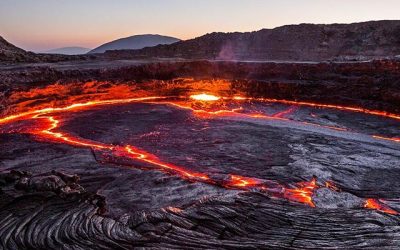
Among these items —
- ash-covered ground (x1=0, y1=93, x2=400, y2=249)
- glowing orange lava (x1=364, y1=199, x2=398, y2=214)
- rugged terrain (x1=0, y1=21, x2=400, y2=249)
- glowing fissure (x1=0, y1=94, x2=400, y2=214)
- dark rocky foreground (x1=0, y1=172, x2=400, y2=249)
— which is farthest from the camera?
glowing fissure (x1=0, y1=94, x2=400, y2=214)

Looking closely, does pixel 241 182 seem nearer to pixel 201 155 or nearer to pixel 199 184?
pixel 199 184

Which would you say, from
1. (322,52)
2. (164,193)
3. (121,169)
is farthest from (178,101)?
(322,52)

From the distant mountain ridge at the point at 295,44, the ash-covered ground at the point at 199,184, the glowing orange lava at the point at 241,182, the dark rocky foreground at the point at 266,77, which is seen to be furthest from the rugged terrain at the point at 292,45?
the glowing orange lava at the point at 241,182

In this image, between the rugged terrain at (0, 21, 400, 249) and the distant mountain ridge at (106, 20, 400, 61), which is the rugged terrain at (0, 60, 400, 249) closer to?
the rugged terrain at (0, 21, 400, 249)

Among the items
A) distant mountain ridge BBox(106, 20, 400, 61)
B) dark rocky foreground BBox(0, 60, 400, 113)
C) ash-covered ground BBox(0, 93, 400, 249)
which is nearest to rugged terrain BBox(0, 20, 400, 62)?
distant mountain ridge BBox(106, 20, 400, 61)

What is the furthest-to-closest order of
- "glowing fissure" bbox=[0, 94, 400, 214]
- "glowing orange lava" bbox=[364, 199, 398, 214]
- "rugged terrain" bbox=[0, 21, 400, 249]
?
"glowing fissure" bbox=[0, 94, 400, 214] → "glowing orange lava" bbox=[364, 199, 398, 214] → "rugged terrain" bbox=[0, 21, 400, 249]

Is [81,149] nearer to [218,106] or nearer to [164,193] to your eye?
[164,193]

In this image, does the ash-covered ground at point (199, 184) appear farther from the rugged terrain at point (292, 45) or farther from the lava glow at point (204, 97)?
the rugged terrain at point (292, 45)

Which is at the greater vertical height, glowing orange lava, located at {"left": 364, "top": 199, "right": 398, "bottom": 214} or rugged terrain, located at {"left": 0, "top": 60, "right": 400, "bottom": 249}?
rugged terrain, located at {"left": 0, "top": 60, "right": 400, "bottom": 249}
